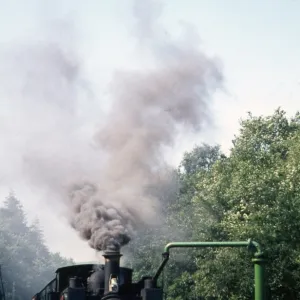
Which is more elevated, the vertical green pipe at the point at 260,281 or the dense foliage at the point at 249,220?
the dense foliage at the point at 249,220

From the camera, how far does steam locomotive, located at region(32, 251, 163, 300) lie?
60.5 feet

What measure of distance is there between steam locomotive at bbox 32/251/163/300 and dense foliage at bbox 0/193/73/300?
61.4 metres

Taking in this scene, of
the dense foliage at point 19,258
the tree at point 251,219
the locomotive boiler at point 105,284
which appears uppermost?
the dense foliage at point 19,258

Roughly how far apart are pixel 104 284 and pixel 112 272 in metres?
0.67

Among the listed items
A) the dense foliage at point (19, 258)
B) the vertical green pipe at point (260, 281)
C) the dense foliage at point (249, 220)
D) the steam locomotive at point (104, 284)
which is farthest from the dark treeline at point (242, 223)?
the dense foliage at point (19, 258)

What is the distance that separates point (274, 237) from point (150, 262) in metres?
25.7

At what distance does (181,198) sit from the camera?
61281 mm

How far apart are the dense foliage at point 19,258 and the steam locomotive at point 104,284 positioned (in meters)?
61.4

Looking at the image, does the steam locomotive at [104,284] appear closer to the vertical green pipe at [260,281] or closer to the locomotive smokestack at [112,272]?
the locomotive smokestack at [112,272]

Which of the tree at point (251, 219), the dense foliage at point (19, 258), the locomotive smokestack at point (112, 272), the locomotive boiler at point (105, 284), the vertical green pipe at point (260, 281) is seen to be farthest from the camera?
the dense foliage at point (19, 258)

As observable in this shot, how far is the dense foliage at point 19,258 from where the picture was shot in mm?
83912

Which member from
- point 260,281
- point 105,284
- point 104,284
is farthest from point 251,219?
point 260,281

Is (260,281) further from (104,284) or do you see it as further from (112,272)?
(104,284)

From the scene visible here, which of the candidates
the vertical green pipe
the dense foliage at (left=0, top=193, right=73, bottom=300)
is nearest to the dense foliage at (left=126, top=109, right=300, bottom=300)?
the vertical green pipe
